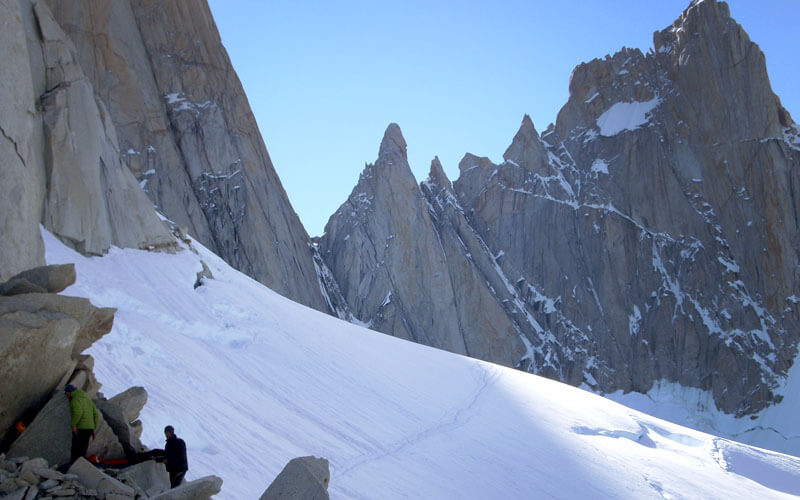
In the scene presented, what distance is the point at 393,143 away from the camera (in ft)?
206

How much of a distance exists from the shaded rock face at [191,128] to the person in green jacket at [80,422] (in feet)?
113

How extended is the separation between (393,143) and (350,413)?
160 ft

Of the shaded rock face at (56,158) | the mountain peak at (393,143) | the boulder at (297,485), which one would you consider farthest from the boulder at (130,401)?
the mountain peak at (393,143)

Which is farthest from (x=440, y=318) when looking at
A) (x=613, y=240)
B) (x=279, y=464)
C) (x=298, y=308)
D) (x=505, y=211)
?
(x=279, y=464)

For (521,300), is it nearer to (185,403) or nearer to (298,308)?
(298,308)

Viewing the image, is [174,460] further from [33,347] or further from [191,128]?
[191,128]

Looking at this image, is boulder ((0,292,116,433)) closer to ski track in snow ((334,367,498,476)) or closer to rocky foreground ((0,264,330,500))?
rocky foreground ((0,264,330,500))

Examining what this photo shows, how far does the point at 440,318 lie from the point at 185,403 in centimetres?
4478

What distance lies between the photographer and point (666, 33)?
71.7 m

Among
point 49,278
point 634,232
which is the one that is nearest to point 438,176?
point 634,232

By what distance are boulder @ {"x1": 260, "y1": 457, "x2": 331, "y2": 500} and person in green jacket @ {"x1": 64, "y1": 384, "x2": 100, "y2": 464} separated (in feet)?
7.16

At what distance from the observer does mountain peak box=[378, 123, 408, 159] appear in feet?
205

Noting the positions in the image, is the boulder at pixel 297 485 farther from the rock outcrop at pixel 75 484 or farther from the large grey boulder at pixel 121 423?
the large grey boulder at pixel 121 423

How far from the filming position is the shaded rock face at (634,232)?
5856cm
